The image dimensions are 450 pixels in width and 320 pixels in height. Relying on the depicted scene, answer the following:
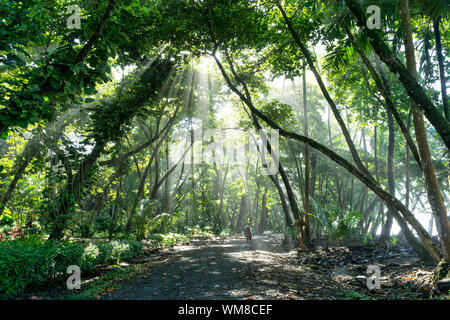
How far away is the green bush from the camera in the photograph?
4527 millimetres

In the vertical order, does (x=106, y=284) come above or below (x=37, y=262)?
below

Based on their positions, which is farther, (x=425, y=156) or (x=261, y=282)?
(x=261, y=282)

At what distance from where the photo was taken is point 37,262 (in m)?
5.16

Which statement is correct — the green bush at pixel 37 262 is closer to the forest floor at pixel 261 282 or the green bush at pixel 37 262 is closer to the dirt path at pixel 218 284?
the forest floor at pixel 261 282

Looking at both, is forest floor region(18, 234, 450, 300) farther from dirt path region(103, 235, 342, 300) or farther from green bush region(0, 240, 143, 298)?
green bush region(0, 240, 143, 298)

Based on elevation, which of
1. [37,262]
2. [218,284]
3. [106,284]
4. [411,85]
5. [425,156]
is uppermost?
[411,85]

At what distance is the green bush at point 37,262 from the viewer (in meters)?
4.53

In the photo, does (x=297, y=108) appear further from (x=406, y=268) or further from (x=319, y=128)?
(x=406, y=268)

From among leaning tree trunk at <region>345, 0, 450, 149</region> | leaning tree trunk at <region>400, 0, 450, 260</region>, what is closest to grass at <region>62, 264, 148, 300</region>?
leaning tree trunk at <region>400, 0, 450, 260</region>

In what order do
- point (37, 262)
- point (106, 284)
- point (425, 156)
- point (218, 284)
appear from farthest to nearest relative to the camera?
1. point (218, 284)
2. point (425, 156)
3. point (106, 284)
4. point (37, 262)

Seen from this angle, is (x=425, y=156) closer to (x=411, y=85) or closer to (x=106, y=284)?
(x=411, y=85)

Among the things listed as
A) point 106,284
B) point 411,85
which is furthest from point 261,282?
point 411,85

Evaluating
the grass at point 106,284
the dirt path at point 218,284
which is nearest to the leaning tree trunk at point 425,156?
the dirt path at point 218,284
